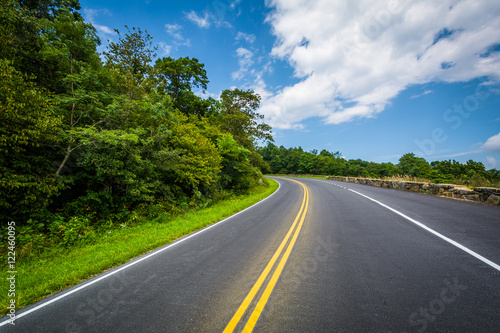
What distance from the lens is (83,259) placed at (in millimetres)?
4703

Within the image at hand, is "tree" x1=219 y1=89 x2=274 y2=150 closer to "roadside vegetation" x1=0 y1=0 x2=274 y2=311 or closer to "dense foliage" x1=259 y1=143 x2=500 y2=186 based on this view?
"roadside vegetation" x1=0 y1=0 x2=274 y2=311

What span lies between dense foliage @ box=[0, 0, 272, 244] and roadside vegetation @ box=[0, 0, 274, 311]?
4 cm

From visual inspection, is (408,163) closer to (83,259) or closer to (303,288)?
(303,288)

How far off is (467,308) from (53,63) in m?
13.5

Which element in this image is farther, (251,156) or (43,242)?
(251,156)

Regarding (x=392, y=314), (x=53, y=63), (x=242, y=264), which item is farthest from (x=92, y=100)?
(x=392, y=314)

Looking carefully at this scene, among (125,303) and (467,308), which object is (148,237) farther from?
(467,308)

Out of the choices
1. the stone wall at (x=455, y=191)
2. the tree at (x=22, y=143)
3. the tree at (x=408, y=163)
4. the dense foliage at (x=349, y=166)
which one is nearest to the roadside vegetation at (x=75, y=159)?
the tree at (x=22, y=143)

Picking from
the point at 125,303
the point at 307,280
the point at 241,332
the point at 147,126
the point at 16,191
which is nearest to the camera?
the point at 241,332

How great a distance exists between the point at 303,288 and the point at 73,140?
29.1 ft

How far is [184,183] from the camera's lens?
1173 cm

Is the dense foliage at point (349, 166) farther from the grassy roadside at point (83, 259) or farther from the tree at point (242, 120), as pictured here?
the grassy roadside at point (83, 259)

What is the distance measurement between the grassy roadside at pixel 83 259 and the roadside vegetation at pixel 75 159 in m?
0.03

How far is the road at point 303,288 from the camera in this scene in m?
2.30
